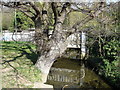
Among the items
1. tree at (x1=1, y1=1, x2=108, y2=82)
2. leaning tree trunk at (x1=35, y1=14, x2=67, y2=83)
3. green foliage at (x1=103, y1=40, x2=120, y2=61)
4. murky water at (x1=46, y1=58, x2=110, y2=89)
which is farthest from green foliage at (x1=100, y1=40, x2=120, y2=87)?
leaning tree trunk at (x1=35, y1=14, x2=67, y2=83)

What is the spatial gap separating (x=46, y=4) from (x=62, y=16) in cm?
140

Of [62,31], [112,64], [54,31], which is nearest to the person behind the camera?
[62,31]

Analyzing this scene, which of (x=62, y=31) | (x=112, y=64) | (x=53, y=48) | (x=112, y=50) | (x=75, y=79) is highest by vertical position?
(x=62, y=31)

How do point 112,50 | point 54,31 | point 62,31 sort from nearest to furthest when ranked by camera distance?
point 62,31 → point 54,31 → point 112,50

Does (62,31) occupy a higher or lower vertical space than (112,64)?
higher

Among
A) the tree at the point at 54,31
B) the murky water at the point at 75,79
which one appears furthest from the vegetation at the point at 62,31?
the murky water at the point at 75,79

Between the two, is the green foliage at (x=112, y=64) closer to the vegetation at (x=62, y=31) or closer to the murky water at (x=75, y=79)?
the vegetation at (x=62, y=31)

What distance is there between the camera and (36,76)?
5215 millimetres

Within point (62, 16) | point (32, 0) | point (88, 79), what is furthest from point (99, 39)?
point (32, 0)

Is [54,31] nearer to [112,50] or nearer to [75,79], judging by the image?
[75,79]

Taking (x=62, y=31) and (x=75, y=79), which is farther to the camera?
(x=75, y=79)

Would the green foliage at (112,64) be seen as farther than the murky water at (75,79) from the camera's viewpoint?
No

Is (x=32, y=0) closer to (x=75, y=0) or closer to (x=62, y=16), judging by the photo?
(x=62, y=16)

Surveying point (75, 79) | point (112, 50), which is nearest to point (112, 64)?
point (112, 50)
